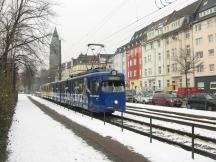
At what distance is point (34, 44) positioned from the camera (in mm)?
40156

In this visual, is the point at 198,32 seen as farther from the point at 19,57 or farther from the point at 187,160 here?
the point at 187,160

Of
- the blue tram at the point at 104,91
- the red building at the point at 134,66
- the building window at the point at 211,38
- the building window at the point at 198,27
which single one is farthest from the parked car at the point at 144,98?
the red building at the point at 134,66

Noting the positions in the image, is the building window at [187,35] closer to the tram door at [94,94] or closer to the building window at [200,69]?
the building window at [200,69]

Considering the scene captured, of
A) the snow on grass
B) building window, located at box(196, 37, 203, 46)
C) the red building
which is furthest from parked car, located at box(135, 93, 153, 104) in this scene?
the snow on grass

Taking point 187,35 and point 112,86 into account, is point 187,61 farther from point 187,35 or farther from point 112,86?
point 112,86

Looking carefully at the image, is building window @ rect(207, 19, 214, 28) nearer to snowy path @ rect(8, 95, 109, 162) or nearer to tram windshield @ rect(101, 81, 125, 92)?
tram windshield @ rect(101, 81, 125, 92)

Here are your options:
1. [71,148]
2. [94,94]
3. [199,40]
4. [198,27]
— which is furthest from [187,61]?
[71,148]

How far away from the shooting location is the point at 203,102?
3716 centimetres

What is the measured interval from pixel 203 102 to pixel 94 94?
12921 millimetres

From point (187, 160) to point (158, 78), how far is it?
252 feet

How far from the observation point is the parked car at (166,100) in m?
45.8

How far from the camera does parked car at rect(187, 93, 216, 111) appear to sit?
36.0m

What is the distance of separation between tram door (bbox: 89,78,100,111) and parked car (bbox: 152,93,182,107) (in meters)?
18.8

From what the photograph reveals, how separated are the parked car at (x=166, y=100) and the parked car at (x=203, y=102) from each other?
21.0 ft
